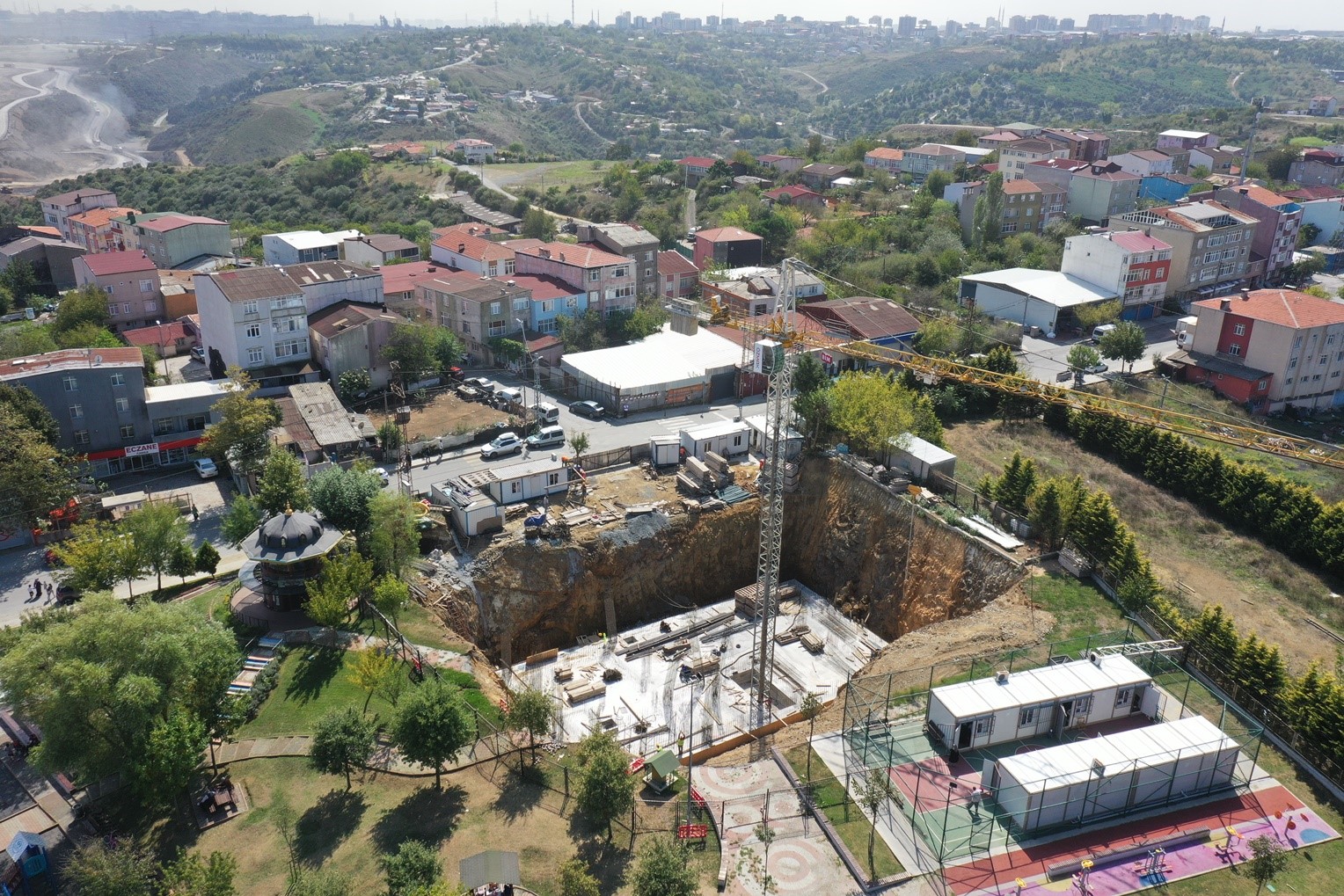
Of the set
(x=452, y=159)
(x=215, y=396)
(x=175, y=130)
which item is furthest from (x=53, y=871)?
(x=175, y=130)

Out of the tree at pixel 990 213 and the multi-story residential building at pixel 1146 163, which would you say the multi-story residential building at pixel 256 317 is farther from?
the multi-story residential building at pixel 1146 163

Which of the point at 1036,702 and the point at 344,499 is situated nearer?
the point at 1036,702

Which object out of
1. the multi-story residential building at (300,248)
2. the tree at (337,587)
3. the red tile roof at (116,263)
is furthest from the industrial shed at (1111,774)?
the red tile roof at (116,263)

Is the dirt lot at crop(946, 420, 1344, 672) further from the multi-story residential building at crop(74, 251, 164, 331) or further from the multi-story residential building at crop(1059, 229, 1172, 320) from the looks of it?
the multi-story residential building at crop(74, 251, 164, 331)

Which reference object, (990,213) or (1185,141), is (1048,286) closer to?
(990,213)

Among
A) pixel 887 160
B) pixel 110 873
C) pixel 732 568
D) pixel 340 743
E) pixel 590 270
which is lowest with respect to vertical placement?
pixel 732 568

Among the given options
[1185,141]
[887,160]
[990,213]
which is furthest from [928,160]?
[990,213]
